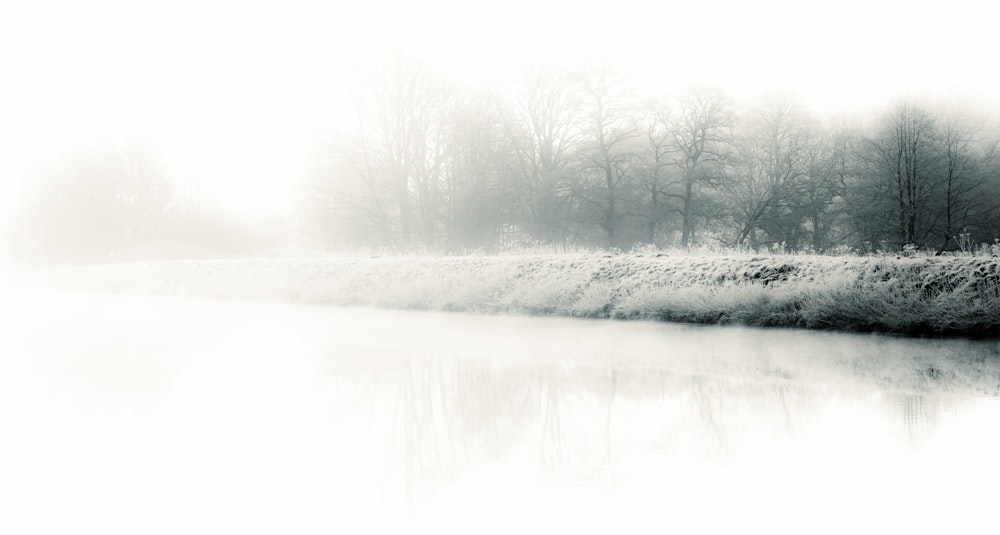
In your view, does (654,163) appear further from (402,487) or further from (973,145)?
(402,487)

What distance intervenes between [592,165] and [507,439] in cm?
2782

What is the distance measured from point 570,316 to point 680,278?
76.9 inches

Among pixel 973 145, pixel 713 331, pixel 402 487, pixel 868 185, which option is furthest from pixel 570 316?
pixel 973 145

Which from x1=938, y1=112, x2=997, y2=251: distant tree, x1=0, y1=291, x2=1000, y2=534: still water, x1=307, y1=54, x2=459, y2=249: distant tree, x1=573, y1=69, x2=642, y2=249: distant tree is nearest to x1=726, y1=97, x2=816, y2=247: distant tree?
x1=573, y1=69, x2=642, y2=249: distant tree

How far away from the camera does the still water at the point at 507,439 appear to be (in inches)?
125

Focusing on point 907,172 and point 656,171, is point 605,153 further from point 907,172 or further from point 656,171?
point 907,172

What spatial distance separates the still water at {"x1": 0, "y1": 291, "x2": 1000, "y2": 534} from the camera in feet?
10.5

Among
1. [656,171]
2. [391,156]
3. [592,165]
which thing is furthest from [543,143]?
[391,156]

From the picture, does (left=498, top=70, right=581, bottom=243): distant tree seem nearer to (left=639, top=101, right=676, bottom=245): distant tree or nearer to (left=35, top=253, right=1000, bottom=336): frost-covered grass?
(left=639, top=101, right=676, bottom=245): distant tree

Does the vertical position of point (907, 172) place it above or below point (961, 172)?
below

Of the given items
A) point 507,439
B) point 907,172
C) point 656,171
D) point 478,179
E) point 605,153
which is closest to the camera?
point 507,439

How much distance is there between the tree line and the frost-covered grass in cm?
1140

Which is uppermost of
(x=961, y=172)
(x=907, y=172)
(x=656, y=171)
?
(x=656, y=171)

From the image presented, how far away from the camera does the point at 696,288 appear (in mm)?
12344
